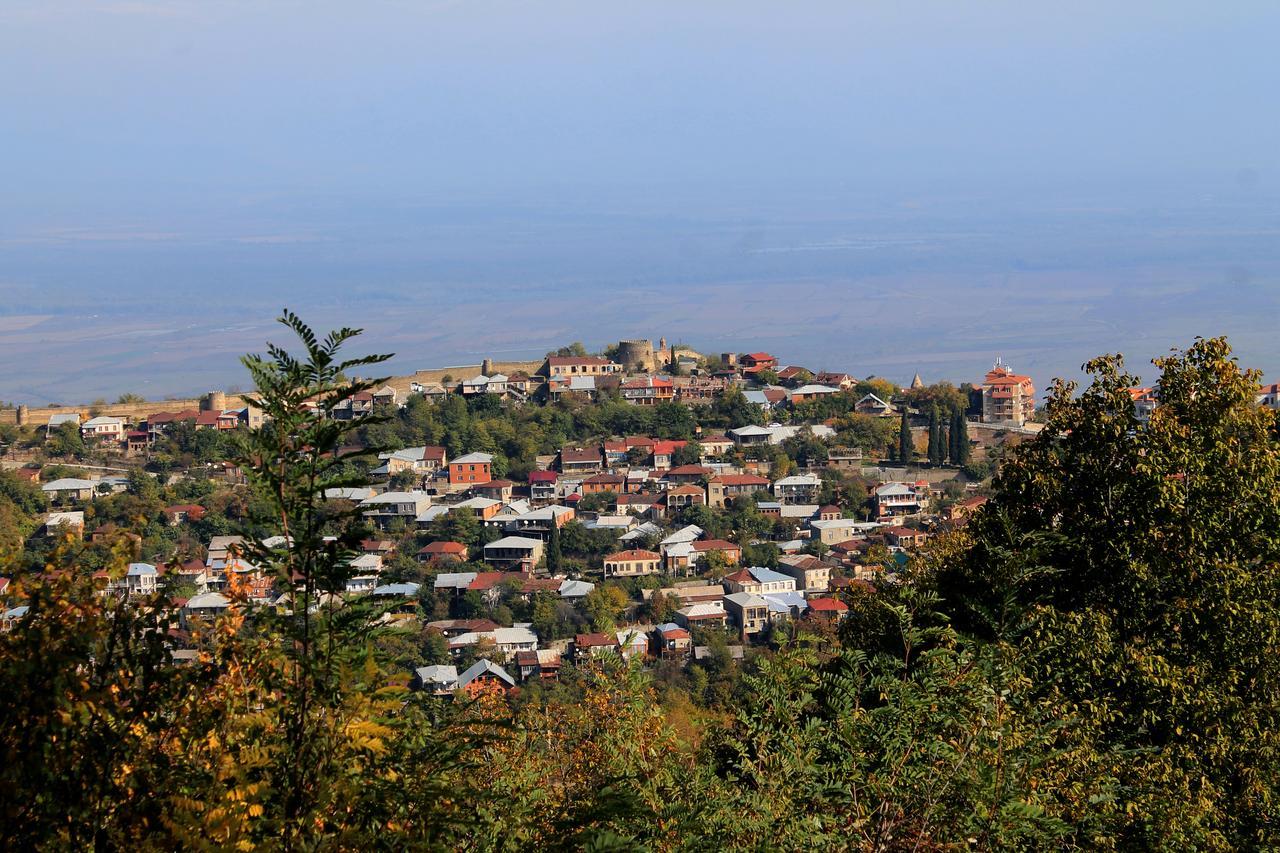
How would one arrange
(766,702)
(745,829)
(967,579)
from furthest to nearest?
(967,579) → (766,702) → (745,829)

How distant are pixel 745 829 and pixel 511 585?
20079 mm

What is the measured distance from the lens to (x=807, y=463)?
3225 cm

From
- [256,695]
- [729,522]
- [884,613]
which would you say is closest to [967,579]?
[884,613]

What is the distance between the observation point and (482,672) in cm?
1764

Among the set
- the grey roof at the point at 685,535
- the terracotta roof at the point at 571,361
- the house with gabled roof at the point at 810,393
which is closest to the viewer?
the grey roof at the point at 685,535

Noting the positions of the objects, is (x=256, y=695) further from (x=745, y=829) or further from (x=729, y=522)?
(x=729, y=522)

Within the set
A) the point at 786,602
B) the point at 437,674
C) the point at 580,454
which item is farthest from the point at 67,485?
the point at 786,602

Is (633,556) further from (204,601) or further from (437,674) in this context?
(204,601)

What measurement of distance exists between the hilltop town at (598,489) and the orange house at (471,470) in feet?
0.17

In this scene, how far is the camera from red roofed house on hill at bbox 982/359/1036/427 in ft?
111

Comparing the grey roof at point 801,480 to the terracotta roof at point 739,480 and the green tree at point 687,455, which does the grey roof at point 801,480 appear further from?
the green tree at point 687,455

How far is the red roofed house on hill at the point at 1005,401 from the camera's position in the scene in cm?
3388

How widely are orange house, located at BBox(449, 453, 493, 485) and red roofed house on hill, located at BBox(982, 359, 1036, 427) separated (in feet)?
38.4

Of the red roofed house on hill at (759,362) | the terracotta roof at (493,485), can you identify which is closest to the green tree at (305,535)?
the terracotta roof at (493,485)
